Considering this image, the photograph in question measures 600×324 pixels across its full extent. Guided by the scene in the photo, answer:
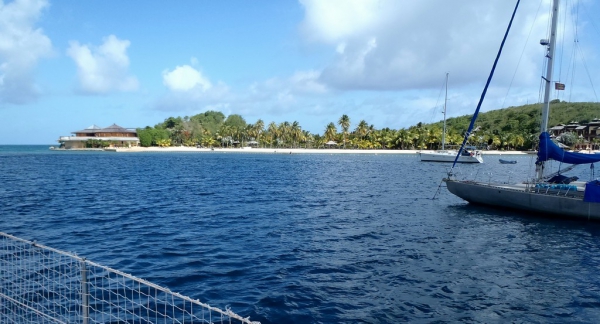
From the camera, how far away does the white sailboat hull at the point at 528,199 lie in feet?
84.2

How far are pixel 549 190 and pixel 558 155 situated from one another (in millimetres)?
2513

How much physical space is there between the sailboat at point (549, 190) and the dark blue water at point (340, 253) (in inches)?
34.0

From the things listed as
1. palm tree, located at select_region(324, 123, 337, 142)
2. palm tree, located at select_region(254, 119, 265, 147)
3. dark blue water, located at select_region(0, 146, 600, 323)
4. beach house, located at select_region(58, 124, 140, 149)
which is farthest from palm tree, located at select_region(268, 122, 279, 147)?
dark blue water, located at select_region(0, 146, 600, 323)

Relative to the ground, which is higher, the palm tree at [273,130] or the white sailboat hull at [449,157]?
the palm tree at [273,130]

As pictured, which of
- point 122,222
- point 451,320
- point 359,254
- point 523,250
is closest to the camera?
point 451,320

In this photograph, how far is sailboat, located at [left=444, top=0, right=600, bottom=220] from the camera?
25.5 meters

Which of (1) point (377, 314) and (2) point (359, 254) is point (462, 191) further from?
(1) point (377, 314)

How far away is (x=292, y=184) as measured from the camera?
50.2m

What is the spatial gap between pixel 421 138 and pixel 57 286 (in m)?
163

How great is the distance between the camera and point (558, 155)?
2769cm

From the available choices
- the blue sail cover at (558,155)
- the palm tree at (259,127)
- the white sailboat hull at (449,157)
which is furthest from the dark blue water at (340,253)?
the palm tree at (259,127)

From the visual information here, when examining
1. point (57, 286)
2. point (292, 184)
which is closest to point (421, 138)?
point (292, 184)

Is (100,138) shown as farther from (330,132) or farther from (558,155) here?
(558,155)

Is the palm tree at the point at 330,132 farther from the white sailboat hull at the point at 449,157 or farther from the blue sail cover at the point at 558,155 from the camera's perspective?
the blue sail cover at the point at 558,155
